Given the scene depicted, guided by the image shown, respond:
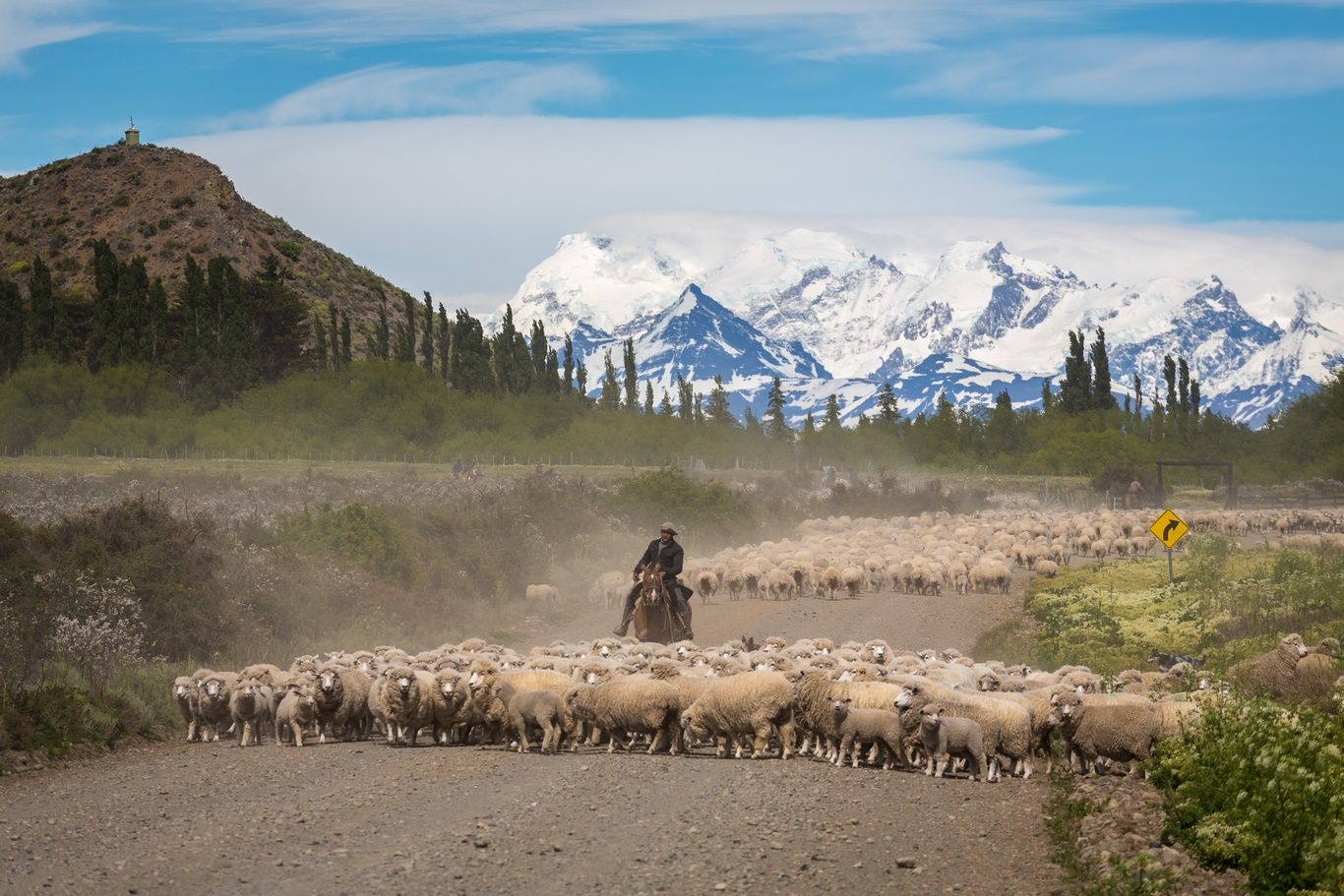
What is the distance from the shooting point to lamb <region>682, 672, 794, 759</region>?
16.2m

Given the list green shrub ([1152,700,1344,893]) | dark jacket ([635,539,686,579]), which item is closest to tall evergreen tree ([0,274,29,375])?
dark jacket ([635,539,686,579])

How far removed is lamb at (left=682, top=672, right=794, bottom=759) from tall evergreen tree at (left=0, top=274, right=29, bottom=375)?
82842 mm

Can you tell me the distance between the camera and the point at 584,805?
1338cm

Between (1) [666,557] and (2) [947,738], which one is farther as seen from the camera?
(1) [666,557]

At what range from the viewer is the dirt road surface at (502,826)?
10.9 metres

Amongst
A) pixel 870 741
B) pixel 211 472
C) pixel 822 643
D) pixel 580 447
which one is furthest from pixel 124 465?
pixel 870 741

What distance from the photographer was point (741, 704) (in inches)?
643

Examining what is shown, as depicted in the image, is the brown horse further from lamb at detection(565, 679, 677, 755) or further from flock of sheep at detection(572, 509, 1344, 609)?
flock of sheep at detection(572, 509, 1344, 609)

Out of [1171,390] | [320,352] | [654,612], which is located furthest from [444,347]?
[654,612]

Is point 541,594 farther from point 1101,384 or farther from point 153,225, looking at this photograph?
point 153,225

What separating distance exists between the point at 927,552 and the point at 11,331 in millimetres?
67758

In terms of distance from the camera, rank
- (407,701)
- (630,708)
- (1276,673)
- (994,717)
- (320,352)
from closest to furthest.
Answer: (994,717) → (630,708) → (407,701) → (1276,673) → (320,352)

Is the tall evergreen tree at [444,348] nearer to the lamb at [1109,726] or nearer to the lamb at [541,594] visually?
the lamb at [541,594]

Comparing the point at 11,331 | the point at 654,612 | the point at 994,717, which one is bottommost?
the point at 994,717
